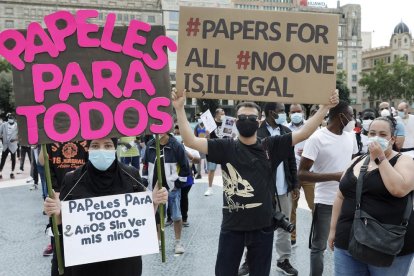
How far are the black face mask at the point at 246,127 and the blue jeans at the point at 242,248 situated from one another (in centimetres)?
75

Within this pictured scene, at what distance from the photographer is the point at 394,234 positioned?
9.71ft

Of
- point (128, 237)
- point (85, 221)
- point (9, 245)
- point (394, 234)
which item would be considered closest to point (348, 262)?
point (394, 234)

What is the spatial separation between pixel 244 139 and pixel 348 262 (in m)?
1.17

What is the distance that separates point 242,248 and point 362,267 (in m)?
0.89

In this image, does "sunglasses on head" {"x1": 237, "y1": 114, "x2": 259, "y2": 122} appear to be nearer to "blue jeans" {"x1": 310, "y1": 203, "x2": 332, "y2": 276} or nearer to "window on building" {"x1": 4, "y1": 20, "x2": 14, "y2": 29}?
"blue jeans" {"x1": 310, "y1": 203, "x2": 332, "y2": 276}

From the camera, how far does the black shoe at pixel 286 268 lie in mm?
5055

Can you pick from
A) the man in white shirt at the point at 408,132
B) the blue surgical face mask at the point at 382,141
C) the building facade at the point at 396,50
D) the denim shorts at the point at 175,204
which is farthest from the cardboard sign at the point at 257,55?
the building facade at the point at 396,50

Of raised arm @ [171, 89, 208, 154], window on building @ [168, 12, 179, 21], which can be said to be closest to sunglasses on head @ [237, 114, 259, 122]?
raised arm @ [171, 89, 208, 154]

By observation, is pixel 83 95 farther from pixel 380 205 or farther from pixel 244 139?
pixel 380 205

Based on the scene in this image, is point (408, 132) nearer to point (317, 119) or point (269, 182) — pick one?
point (317, 119)

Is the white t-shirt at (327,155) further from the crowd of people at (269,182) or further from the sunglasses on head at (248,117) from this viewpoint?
the sunglasses on head at (248,117)

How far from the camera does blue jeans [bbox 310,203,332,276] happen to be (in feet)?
14.4

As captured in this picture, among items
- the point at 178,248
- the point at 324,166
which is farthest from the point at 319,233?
the point at 178,248

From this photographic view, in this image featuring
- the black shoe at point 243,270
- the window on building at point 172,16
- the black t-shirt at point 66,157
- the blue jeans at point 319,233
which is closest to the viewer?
the blue jeans at point 319,233
